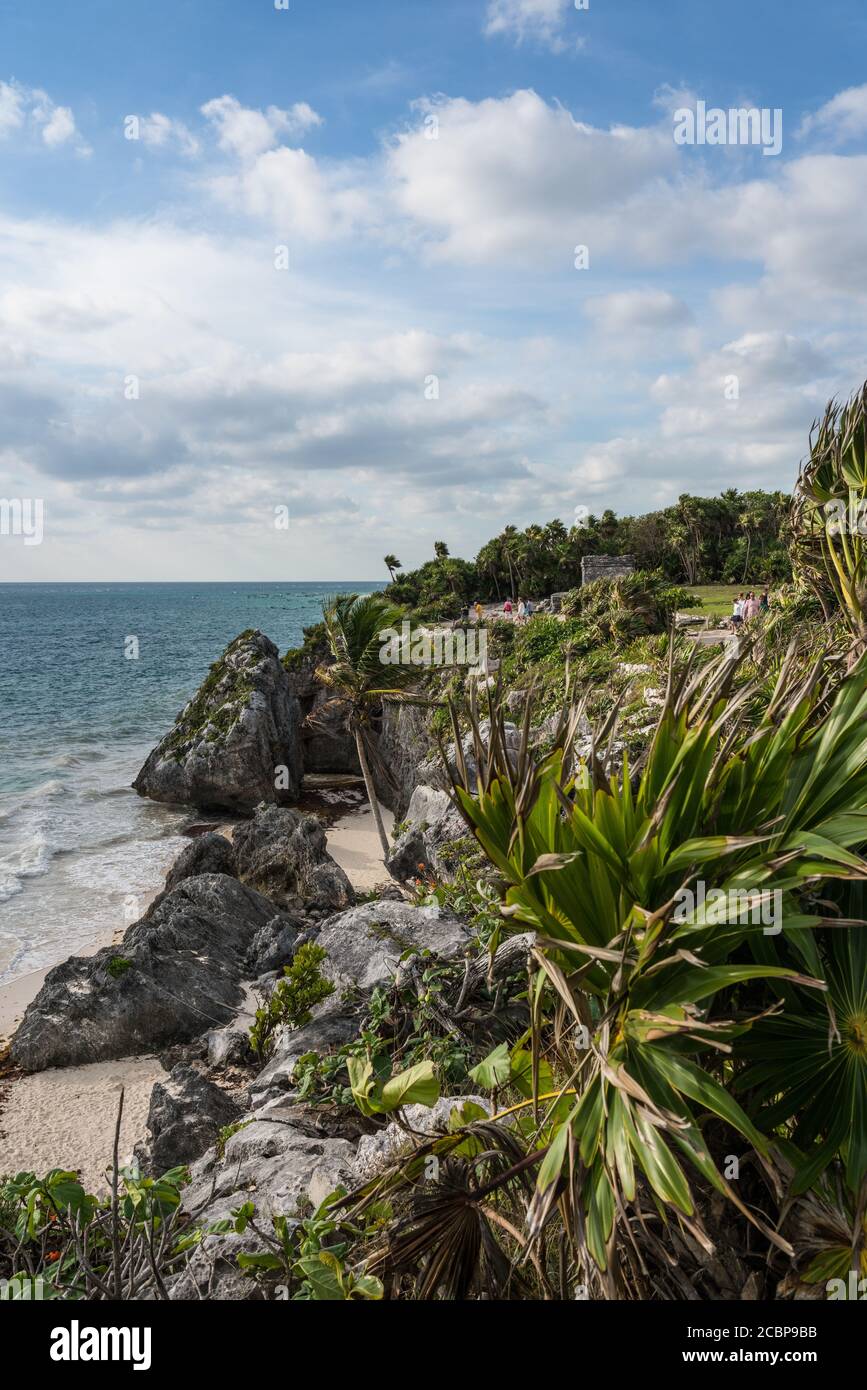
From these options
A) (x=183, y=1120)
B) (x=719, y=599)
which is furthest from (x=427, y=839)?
(x=719, y=599)

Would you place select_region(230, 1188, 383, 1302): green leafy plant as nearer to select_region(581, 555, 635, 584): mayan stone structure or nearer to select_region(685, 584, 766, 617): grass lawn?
select_region(685, 584, 766, 617): grass lawn

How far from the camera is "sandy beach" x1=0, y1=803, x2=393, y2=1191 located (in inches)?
365

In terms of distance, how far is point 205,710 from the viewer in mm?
29141

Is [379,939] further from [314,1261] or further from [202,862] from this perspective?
[202,862]

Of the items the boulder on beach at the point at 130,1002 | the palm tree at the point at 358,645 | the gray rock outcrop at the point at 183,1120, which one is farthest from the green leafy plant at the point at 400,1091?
the palm tree at the point at 358,645

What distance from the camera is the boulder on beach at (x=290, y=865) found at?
666 inches

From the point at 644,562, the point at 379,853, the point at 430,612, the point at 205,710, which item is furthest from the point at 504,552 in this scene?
the point at 379,853

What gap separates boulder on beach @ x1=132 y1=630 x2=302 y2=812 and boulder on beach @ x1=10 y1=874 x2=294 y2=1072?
1272cm

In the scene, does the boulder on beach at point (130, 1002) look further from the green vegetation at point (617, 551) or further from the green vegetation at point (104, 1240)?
the green vegetation at point (617, 551)

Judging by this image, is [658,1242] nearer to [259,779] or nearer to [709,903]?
[709,903]

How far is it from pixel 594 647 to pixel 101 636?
96745mm

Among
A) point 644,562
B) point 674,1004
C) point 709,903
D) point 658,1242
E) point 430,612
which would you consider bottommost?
point 658,1242

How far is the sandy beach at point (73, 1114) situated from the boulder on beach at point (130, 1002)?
0.88ft
